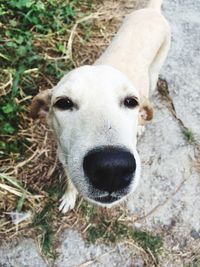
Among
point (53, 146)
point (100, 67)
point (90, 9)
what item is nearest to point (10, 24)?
point (90, 9)

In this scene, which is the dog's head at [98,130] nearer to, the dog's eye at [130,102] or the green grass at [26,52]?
the dog's eye at [130,102]

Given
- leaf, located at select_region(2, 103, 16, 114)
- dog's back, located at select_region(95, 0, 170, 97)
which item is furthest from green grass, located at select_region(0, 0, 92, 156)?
dog's back, located at select_region(95, 0, 170, 97)

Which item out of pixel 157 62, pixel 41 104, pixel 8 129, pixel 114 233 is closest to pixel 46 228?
pixel 114 233

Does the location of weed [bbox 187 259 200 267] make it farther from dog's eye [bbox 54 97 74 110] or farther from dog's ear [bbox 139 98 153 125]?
dog's eye [bbox 54 97 74 110]

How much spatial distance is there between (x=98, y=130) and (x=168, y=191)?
1978 millimetres

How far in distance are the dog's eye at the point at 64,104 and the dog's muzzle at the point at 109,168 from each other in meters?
0.55

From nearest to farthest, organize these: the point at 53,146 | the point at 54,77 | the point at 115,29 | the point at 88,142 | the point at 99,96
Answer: the point at 88,142, the point at 99,96, the point at 53,146, the point at 54,77, the point at 115,29

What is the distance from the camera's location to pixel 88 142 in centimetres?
276

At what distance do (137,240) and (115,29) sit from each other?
2947 mm

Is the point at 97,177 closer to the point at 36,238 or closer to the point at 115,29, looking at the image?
the point at 36,238

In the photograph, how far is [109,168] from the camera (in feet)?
8.68

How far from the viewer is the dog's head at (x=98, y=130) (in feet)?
8.89

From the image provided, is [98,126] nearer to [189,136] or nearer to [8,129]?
[8,129]

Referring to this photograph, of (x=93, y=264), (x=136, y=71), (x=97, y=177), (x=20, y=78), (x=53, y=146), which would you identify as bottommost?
(x=93, y=264)
